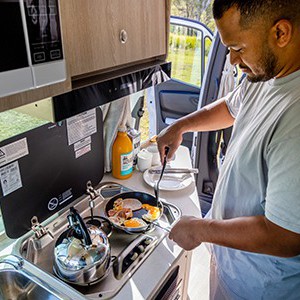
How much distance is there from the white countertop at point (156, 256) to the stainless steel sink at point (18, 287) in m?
0.26

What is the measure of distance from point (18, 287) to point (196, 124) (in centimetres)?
94

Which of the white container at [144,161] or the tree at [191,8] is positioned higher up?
the tree at [191,8]

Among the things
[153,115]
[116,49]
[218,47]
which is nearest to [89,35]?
[116,49]

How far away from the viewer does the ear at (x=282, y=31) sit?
743 mm

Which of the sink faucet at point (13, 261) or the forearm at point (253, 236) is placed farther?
the sink faucet at point (13, 261)

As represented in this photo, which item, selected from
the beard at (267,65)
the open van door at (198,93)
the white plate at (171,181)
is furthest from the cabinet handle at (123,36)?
the open van door at (198,93)

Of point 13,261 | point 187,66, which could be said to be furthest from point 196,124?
point 187,66

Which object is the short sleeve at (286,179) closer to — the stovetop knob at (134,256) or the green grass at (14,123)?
the stovetop knob at (134,256)

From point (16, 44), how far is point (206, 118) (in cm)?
99

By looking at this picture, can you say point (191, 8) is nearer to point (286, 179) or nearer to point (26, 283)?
point (286, 179)

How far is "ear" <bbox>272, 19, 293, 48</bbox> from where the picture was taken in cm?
74

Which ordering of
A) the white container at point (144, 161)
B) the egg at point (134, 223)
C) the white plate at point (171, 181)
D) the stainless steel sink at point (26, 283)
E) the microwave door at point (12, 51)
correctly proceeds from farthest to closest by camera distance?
the white container at point (144, 161) < the white plate at point (171, 181) < the egg at point (134, 223) < the stainless steel sink at point (26, 283) < the microwave door at point (12, 51)

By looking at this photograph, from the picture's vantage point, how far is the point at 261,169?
87 cm

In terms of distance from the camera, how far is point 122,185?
1374 millimetres
